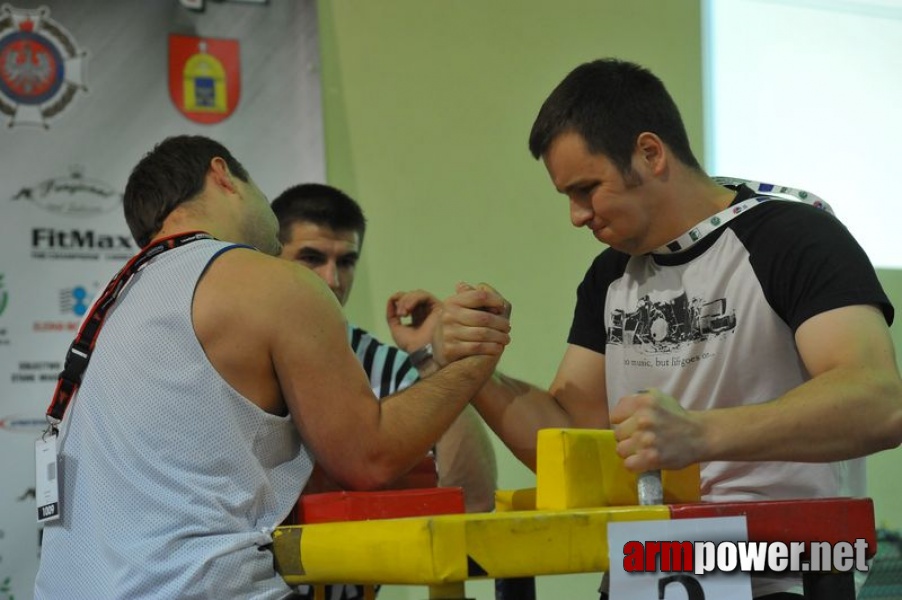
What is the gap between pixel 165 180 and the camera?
197 centimetres

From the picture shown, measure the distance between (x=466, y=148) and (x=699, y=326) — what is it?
181 cm

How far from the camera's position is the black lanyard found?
174 centimetres

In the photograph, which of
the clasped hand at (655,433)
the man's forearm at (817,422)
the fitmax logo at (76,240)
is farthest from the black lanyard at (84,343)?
the fitmax logo at (76,240)

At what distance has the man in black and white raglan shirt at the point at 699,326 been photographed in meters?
1.54

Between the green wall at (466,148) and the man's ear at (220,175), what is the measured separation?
4.41 feet

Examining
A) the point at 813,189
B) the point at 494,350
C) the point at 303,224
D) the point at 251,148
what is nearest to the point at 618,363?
the point at 494,350

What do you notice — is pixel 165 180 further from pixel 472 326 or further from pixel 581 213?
pixel 581 213

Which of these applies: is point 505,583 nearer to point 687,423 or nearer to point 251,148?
point 687,423

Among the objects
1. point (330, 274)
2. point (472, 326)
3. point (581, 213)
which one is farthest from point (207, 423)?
point (330, 274)

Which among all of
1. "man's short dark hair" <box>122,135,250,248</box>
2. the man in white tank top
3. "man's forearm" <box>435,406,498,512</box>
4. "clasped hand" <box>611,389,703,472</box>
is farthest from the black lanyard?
"man's forearm" <box>435,406,498,512</box>

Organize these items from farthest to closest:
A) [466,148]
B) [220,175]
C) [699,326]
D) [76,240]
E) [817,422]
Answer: [466,148]
[76,240]
[220,175]
[699,326]
[817,422]

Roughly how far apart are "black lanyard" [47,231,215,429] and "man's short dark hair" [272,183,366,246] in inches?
44.3

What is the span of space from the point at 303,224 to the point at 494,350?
3.80 feet

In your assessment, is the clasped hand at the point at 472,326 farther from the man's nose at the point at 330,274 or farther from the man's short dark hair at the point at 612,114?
the man's nose at the point at 330,274
